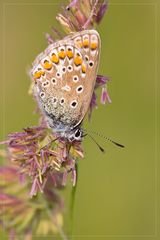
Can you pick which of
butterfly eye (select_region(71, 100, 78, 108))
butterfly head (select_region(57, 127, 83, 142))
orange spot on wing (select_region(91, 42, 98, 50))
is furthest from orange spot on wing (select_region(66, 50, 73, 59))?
butterfly head (select_region(57, 127, 83, 142))

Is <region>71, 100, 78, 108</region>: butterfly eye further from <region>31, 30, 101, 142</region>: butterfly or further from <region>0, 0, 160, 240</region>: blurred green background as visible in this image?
<region>0, 0, 160, 240</region>: blurred green background

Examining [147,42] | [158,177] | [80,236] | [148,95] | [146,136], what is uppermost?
[147,42]

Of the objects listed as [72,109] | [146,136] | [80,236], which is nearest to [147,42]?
[146,136]

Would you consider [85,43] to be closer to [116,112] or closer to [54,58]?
[54,58]

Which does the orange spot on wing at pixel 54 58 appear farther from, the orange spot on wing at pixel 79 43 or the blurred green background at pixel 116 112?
the blurred green background at pixel 116 112

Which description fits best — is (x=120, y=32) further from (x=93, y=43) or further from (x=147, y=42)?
(x=93, y=43)

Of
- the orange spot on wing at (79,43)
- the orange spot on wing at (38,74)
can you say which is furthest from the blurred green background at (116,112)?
the orange spot on wing at (79,43)
